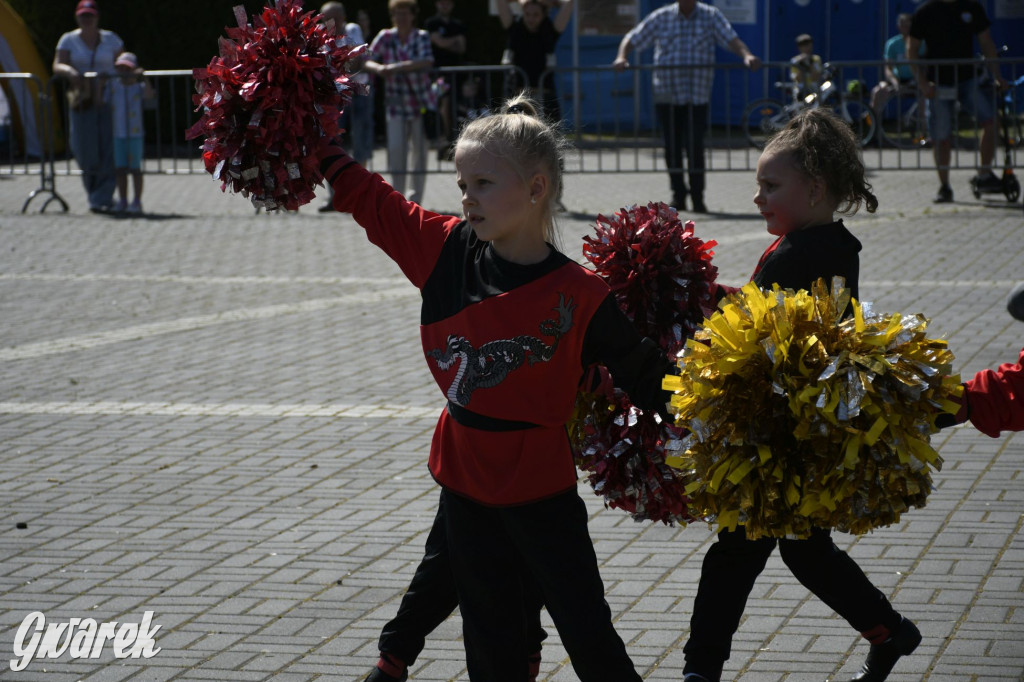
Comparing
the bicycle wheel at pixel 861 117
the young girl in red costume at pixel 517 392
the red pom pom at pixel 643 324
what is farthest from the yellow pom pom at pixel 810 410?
the bicycle wheel at pixel 861 117

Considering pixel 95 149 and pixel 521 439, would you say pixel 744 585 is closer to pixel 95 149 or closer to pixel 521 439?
pixel 521 439

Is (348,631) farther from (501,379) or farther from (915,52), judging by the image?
(915,52)

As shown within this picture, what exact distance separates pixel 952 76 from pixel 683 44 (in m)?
A: 2.65

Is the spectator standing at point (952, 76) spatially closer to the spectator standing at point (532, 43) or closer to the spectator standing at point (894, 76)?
the spectator standing at point (894, 76)

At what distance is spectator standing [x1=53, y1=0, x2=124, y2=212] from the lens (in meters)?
14.1

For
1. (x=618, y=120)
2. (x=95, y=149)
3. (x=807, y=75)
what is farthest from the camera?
(x=618, y=120)

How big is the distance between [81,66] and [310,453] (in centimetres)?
982

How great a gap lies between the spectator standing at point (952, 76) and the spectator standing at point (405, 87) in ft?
16.6

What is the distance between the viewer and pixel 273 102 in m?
3.09

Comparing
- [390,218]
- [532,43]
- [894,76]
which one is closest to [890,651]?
[390,218]

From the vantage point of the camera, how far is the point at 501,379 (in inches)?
116

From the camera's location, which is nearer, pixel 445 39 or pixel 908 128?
pixel 445 39

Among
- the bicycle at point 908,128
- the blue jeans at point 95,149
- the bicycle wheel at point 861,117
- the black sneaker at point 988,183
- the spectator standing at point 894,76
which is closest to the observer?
the black sneaker at point 988,183

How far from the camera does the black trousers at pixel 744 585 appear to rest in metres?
3.29
